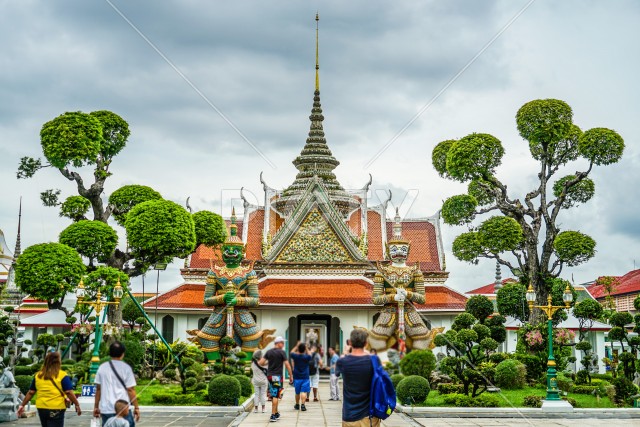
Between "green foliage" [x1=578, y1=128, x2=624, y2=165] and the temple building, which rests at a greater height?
"green foliage" [x1=578, y1=128, x2=624, y2=165]

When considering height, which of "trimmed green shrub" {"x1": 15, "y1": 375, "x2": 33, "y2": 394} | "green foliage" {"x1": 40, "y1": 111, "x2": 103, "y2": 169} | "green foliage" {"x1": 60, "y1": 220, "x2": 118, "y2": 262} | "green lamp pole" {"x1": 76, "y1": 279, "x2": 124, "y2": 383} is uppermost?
"green foliage" {"x1": 40, "y1": 111, "x2": 103, "y2": 169}

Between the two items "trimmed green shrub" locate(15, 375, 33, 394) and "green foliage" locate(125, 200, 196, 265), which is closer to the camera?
"trimmed green shrub" locate(15, 375, 33, 394)

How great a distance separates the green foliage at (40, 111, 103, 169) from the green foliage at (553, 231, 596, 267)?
17.0 m

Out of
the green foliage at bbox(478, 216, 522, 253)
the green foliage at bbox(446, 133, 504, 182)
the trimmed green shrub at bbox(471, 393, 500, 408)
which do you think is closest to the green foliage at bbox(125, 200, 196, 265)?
the green foliage at bbox(446, 133, 504, 182)

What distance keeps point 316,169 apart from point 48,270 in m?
15.8

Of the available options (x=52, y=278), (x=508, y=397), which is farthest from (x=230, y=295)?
(x=508, y=397)

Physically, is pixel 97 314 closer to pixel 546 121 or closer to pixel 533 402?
pixel 533 402

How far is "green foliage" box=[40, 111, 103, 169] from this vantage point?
2259cm

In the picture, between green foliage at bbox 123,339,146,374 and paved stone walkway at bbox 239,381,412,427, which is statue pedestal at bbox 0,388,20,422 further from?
green foliage at bbox 123,339,146,374

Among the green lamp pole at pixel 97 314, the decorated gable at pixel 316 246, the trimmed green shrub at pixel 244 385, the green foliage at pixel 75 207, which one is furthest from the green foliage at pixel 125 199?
the trimmed green shrub at pixel 244 385

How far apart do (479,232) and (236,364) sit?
471 inches

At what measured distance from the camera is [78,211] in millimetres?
24141

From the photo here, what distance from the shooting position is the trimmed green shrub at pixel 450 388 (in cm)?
1900

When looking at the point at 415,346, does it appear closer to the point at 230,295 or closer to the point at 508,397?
the point at 508,397
